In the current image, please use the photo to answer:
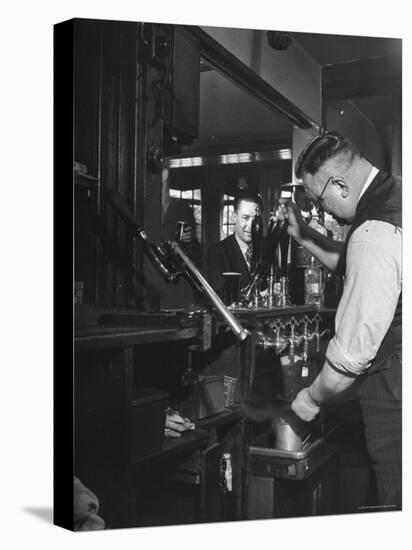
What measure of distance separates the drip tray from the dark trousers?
0.16m

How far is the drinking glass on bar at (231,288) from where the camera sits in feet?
11.4

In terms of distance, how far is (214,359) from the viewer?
3.45 meters

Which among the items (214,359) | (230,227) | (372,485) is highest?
(230,227)

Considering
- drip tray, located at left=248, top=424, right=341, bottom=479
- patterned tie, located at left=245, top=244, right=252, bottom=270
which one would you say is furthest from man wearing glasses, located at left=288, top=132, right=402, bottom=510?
patterned tie, located at left=245, top=244, right=252, bottom=270

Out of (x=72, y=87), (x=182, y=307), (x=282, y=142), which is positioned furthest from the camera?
(x=282, y=142)

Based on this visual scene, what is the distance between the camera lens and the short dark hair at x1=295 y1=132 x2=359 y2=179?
365cm

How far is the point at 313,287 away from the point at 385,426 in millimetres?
657

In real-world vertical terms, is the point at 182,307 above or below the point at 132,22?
below

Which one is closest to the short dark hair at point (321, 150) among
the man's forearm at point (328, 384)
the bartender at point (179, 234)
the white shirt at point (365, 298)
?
the white shirt at point (365, 298)

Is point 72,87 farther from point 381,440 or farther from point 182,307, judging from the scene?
point 381,440

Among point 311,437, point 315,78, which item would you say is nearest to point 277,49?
point 315,78

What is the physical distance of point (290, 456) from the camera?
3660 millimetres

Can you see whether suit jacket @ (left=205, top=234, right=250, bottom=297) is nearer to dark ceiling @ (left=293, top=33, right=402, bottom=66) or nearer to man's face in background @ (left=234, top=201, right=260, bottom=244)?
man's face in background @ (left=234, top=201, right=260, bottom=244)

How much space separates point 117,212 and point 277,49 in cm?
93
